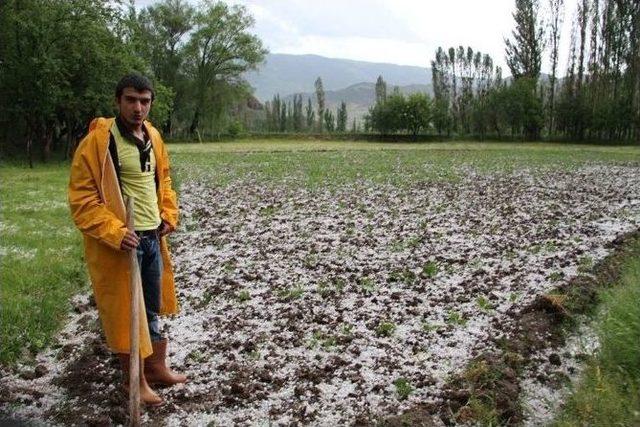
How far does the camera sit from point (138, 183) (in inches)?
211

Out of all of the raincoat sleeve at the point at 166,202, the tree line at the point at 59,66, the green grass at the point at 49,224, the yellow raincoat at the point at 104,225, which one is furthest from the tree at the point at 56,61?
the yellow raincoat at the point at 104,225

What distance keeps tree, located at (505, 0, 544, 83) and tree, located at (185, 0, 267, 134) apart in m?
33.0

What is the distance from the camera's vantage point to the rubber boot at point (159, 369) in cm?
593

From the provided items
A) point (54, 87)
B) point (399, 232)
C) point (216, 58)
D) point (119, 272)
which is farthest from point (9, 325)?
point (216, 58)

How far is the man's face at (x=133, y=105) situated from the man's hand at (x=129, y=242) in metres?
1.09

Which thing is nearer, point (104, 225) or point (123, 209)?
point (104, 225)

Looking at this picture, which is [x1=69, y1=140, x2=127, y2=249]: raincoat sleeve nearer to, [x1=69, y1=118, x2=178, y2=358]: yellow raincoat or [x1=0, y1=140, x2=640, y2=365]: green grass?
[x1=69, y1=118, x2=178, y2=358]: yellow raincoat

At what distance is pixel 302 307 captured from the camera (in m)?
8.37

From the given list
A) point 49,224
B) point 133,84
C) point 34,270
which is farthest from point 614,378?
point 49,224

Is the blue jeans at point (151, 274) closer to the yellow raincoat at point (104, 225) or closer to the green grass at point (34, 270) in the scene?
the yellow raincoat at point (104, 225)

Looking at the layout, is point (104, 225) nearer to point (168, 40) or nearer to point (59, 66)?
point (59, 66)

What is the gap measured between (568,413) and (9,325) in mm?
6917

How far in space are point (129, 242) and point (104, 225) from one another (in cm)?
26

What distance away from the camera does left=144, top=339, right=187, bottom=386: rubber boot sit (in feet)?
19.4
